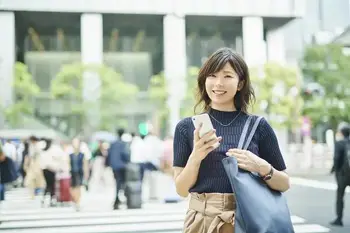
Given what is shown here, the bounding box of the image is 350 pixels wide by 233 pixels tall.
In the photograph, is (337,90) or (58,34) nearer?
(337,90)

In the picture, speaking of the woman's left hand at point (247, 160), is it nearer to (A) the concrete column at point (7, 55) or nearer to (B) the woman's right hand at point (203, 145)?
(B) the woman's right hand at point (203, 145)

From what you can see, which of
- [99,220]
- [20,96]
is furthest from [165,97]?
[99,220]

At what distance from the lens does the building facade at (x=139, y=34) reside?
35094mm

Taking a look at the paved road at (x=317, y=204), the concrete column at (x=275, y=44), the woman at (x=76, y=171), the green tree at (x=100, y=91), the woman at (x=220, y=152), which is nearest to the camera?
the woman at (x=220, y=152)

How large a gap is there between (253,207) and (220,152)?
0.25 meters

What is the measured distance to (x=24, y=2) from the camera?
3497cm

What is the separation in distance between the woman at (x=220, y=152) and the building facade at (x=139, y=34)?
101 ft

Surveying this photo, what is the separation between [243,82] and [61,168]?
30.5 ft

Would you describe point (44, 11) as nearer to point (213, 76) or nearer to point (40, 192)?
point (40, 192)

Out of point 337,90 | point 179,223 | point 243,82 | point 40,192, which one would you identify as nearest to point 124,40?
point 337,90

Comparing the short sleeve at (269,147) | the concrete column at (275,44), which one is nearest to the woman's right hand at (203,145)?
the short sleeve at (269,147)

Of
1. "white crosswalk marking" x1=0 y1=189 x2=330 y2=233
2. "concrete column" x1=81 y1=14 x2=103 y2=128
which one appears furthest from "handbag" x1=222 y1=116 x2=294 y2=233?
"concrete column" x1=81 y1=14 x2=103 y2=128

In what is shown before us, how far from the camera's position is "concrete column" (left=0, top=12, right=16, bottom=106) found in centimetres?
3312

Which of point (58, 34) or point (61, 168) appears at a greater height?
point (58, 34)
